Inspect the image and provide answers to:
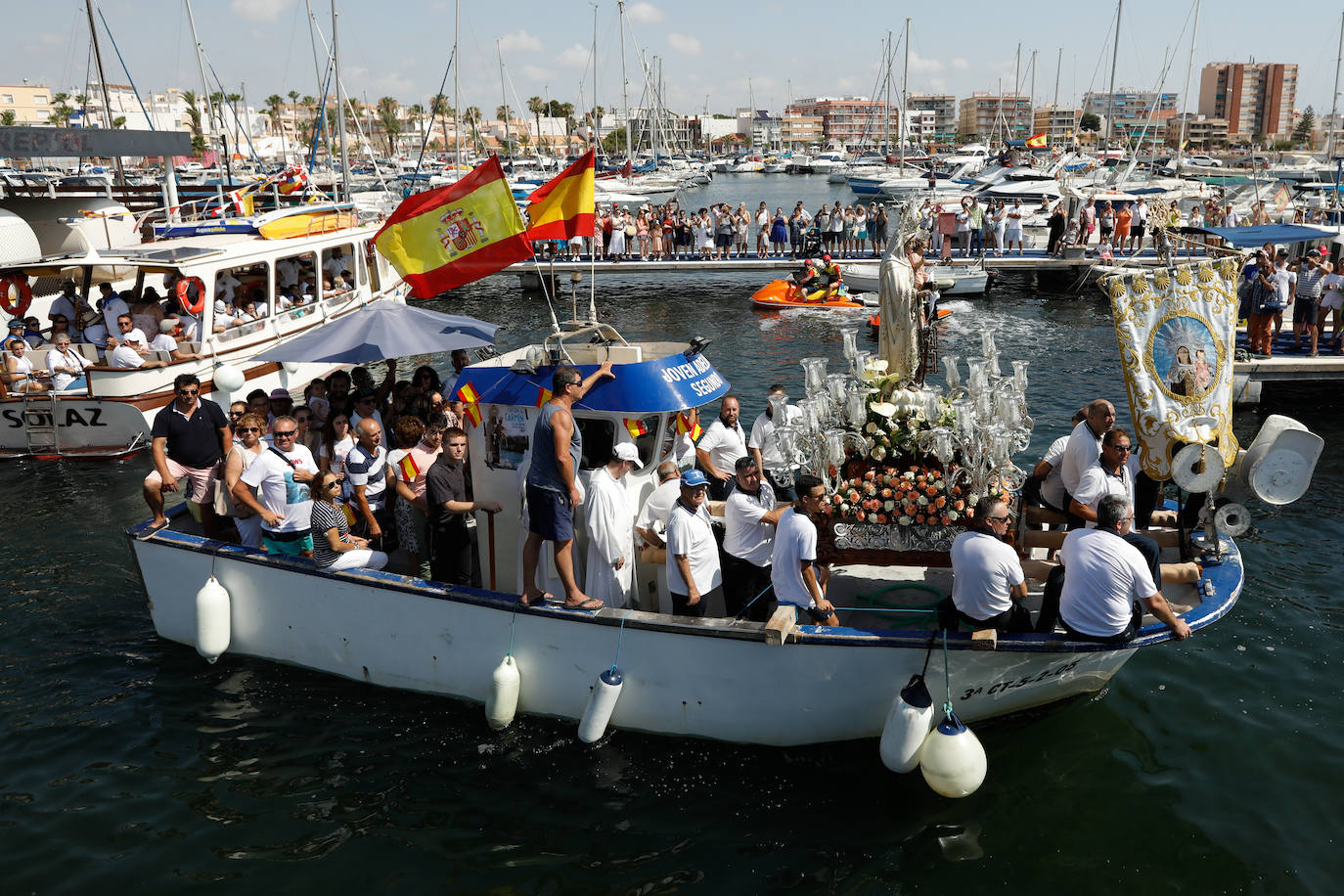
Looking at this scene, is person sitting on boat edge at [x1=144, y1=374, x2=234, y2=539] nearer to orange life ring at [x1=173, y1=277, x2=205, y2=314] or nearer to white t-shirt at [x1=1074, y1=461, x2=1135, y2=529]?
white t-shirt at [x1=1074, y1=461, x2=1135, y2=529]

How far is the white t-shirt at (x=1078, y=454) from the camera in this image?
25.6ft

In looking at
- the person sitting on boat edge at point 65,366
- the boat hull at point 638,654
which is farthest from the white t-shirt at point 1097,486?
the person sitting on boat edge at point 65,366

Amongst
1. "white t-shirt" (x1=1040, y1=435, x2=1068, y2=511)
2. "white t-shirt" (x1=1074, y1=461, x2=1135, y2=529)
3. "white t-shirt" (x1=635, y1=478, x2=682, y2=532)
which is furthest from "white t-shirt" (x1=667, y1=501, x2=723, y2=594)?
"white t-shirt" (x1=1040, y1=435, x2=1068, y2=511)

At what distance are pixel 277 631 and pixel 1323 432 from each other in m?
16.4

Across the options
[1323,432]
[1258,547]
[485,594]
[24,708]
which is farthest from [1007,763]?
[1323,432]

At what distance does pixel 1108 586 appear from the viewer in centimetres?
655

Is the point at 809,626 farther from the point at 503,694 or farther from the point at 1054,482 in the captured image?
the point at 1054,482

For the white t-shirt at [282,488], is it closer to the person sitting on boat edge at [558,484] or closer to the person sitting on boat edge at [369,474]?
the person sitting on boat edge at [369,474]

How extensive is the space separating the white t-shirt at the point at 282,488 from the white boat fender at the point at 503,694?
7.32 ft

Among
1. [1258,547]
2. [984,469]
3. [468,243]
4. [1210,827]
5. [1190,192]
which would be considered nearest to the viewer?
[1210,827]

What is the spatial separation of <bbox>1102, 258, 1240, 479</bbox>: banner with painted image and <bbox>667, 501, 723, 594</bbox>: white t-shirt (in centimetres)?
365

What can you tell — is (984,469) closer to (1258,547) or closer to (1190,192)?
(1258,547)

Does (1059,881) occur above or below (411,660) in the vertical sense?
below

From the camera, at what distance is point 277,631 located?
8.52 meters
